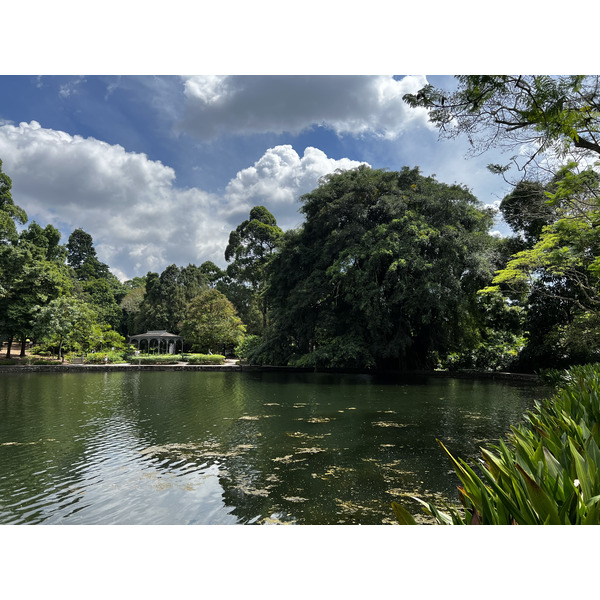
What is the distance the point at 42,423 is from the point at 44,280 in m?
15.6

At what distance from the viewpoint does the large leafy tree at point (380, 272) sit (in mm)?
12797

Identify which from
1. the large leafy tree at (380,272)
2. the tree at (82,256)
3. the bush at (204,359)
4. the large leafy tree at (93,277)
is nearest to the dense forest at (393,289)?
the large leafy tree at (380,272)

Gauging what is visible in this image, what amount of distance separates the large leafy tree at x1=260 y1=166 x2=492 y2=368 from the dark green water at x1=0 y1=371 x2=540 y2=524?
5062 millimetres

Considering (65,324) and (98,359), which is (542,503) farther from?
(98,359)

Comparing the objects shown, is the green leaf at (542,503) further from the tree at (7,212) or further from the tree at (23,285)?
the tree at (23,285)

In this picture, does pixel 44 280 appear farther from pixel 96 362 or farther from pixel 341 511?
pixel 341 511

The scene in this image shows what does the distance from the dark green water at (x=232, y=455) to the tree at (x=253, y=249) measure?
1766 cm

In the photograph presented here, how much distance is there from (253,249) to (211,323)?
6180 millimetres

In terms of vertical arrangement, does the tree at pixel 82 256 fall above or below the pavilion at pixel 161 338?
above

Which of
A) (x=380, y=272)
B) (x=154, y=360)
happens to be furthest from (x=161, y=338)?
(x=380, y=272)

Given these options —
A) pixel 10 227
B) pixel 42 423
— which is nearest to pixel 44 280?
pixel 10 227

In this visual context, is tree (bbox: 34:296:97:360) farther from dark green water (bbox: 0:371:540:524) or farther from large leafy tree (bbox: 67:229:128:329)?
large leafy tree (bbox: 67:229:128:329)

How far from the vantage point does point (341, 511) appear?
2783 millimetres
